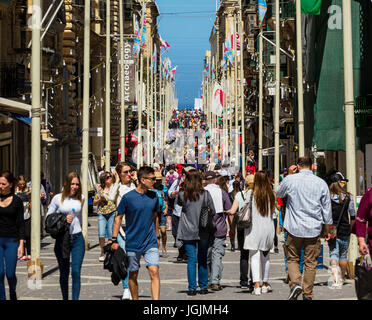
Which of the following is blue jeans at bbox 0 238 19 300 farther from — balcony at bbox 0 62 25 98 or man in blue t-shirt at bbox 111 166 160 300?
balcony at bbox 0 62 25 98

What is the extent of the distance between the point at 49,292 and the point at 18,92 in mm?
15947

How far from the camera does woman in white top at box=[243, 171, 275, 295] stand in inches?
519

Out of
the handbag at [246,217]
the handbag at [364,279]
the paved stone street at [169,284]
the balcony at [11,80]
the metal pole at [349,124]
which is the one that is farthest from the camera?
the balcony at [11,80]

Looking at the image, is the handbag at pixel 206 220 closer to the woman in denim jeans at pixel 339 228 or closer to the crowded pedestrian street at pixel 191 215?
the crowded pedestrian street at pixel 191 215

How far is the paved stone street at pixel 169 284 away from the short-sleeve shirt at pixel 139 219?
1705mm

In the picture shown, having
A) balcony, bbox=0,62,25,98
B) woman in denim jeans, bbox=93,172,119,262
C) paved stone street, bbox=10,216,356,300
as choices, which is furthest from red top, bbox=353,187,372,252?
balcony, bbox=0,62,25,98

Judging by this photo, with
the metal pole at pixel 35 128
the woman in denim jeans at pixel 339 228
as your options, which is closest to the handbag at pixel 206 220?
the woman in denim jeans at pixel 339 228

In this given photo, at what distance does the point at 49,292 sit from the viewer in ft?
44.0

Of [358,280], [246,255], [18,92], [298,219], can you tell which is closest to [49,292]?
[246,255]

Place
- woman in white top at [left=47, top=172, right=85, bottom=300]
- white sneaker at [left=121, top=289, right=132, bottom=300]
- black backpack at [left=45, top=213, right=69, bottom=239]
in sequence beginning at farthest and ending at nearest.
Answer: white sneaker at [left=121, top=289, right=132, bottom=300] → woman in white top at [left=47, top=172, right=85, bottom=300] → black backpack at [left=45, top=213, right=69, bottom=239]

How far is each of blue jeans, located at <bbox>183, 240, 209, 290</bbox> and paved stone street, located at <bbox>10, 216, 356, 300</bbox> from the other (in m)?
0.26

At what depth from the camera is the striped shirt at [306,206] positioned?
37.7ft

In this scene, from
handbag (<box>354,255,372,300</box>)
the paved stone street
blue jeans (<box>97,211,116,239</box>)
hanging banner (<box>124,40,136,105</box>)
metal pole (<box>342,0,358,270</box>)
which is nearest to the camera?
handbag (<box>354,255,372,300</box>)

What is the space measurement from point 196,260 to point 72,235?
8.39 feet
